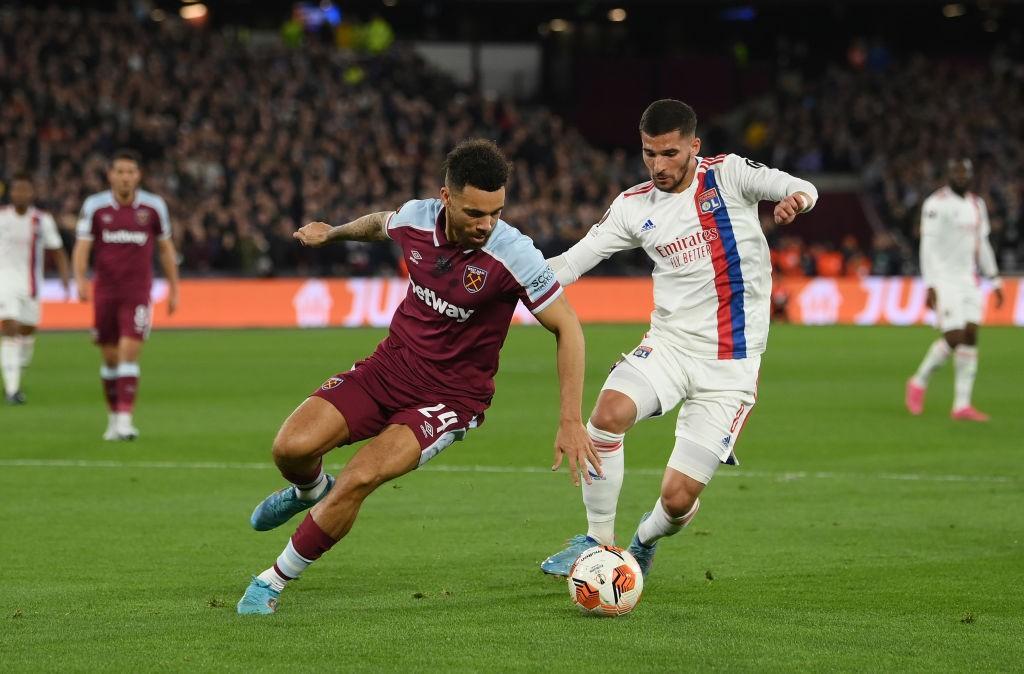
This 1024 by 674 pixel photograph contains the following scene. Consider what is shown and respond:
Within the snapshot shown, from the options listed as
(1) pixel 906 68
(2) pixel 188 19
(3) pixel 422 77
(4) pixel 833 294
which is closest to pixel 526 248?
(4) pixel 833 294

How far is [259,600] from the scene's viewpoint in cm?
639

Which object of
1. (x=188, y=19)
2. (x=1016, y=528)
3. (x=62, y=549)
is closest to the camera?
(x=62, y=549)

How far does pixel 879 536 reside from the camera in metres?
8.55

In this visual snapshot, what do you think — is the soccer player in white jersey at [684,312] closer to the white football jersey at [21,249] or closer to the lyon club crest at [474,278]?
the lyon club crest at [474,278]

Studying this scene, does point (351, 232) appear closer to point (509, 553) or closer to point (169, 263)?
point (509, 553)

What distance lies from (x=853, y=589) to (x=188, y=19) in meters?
38.5

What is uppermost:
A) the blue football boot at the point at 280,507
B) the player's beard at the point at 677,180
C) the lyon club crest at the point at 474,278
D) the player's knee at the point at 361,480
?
the player's beard at the point at 677,180

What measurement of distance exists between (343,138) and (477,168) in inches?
1151

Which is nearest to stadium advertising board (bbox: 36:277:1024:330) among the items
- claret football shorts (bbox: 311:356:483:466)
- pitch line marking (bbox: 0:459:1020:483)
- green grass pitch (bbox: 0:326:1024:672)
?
green grass pitch (bbox: 0:326:1024:672)

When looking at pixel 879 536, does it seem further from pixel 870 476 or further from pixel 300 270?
pixel 300 270

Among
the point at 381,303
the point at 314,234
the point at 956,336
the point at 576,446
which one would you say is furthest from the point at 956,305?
the point at 381,303

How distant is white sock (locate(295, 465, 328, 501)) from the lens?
280 inches

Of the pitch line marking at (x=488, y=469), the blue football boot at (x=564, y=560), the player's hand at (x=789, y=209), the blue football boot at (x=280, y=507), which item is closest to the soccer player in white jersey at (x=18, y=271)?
the pitch line marking at (x=488, y=469)

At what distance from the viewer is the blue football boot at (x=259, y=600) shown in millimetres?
6379
